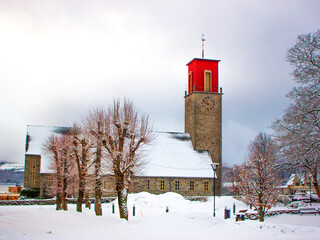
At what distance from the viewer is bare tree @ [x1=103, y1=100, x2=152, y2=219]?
23.2 metres

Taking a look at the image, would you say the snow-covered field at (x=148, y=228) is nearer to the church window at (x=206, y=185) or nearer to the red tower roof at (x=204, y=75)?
the church window at (x=206, y=185)

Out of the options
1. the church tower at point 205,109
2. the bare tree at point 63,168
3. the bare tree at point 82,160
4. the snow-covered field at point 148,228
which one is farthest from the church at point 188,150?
the snow-covered field at point 148,228

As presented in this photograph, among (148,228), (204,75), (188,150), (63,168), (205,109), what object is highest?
(204,75)

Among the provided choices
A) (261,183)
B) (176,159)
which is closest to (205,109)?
(176,159)

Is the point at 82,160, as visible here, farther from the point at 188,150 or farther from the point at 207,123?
the point at 207,123

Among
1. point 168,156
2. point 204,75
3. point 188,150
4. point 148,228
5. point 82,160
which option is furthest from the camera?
point 204,75

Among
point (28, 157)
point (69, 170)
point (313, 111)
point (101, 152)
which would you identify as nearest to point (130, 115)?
point (101, 152)

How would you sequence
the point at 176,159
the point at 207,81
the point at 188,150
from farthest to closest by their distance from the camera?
the point at 207,81 < the point at 188,150 < the point at 176,159

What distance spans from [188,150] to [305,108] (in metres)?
31.1

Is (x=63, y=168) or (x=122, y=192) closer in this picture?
(x=122, y=192)

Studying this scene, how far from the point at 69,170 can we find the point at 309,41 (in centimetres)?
2084

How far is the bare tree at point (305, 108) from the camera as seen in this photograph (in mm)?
20547

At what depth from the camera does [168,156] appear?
49406mm

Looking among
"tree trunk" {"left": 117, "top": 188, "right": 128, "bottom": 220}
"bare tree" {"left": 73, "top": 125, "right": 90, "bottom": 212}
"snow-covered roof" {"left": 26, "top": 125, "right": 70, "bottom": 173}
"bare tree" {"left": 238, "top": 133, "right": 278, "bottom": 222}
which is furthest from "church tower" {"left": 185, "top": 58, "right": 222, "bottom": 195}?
"tree trunk" {"left": 117, "top": 188, "right": 128, "bottom": 220}
